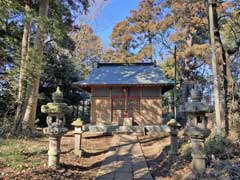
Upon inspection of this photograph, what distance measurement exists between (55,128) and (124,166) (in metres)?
2.04

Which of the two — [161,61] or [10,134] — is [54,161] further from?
[161,61]

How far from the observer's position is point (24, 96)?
10609mm

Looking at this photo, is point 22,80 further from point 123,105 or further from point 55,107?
point 123,105

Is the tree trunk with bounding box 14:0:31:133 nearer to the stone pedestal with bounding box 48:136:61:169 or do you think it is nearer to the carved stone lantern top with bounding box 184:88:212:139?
the stone pedestal with bounding box 48:136:61:169

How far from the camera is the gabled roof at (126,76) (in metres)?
15.2

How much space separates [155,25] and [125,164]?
16.2 meters

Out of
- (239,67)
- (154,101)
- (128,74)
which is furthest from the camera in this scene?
(128,74)

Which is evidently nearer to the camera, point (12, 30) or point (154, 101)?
point (12, 30)

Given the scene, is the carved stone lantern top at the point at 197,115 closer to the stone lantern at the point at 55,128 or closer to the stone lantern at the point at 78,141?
the stone lantern at the point at 55,128

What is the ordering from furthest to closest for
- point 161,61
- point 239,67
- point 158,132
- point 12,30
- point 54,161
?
point 161,61 < point 158,132 < point 239,67 < point 12,30 < point 54,161

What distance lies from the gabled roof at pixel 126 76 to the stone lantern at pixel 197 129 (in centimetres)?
982

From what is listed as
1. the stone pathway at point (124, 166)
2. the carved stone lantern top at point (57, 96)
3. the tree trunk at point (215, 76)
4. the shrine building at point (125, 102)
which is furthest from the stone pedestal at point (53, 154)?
the shrine building at point (125, 102)

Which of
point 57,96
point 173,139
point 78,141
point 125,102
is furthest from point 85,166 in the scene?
point 125,102

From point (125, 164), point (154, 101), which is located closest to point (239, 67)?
point (154, 101)
